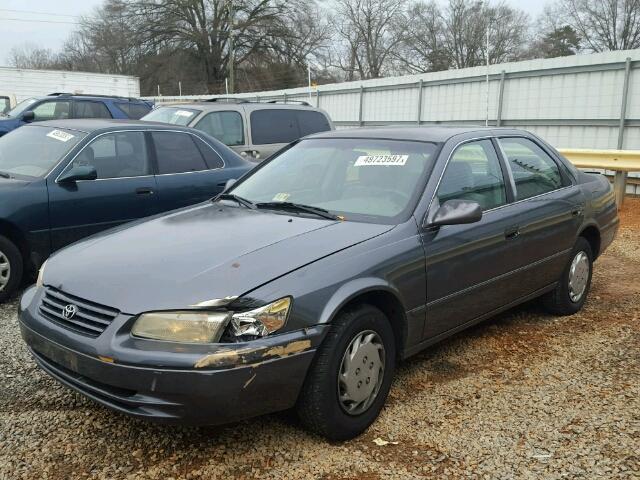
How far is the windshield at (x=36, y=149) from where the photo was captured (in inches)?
218

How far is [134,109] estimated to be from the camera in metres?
13.1

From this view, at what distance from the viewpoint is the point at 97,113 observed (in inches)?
493

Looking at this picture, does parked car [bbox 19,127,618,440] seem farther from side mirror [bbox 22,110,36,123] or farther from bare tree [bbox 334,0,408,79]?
bare tree [bbox 334,0,408,79]

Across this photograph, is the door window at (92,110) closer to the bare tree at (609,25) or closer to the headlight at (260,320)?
the headlight at (260,320)

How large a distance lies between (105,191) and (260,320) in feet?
11.7

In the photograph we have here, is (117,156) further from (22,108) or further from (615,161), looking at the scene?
(22,108)

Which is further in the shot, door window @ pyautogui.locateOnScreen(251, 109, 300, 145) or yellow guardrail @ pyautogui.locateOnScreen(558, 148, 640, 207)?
door window @ pyautogui.locateOnScreen(251, 109, 300, 145)

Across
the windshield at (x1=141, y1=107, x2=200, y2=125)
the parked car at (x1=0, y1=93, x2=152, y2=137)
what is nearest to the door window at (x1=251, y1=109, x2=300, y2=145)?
the windshield at (x1=141, y1=107, x2=200, y2=125)

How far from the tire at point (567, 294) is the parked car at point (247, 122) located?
16.3 ft

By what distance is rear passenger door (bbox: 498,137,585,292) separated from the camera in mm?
4340

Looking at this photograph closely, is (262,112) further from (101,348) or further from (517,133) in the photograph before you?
(101,348)

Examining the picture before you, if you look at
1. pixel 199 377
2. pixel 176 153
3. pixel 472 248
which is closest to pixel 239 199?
pixel 472 248

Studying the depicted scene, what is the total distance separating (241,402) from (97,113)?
1126 cm

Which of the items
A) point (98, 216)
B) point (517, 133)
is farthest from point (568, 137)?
point (98, 216)
